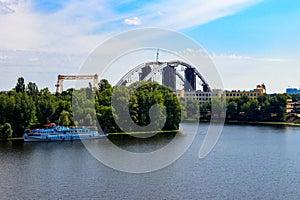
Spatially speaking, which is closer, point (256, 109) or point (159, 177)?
point (159, 177)

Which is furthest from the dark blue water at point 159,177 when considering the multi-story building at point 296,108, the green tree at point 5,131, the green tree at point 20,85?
the multi-story building at point 296,108

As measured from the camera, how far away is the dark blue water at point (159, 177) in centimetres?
1462

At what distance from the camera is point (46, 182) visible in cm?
1620

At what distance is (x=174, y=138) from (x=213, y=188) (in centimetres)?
1607

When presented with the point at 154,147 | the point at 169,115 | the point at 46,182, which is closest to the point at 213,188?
the point at 46,182

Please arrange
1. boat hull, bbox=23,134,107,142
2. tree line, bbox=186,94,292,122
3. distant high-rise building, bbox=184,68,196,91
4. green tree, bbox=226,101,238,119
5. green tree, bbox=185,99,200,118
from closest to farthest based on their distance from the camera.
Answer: boat hull, bbox=23,134,107,142, green tree, bbox=185,99,200,118, tree line, bbox=186,94,292,122, green tree, bbox=226,101,238,119, distant high-rise building, bbox=184,68,196,91

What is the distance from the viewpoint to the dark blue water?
48.0ft

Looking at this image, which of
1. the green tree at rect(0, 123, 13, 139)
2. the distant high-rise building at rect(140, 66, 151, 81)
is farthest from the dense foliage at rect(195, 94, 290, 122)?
the green tree at rect(0, 123, 13, 139)

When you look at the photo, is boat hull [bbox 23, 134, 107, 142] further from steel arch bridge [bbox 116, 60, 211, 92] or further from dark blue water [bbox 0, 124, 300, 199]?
steel arch bridge [bbox 116, 60, 211, 92]

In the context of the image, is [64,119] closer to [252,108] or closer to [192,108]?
[192,108]

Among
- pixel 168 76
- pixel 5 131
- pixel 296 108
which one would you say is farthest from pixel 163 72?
pixel 5 131

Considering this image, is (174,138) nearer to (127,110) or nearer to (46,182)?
(127,110)

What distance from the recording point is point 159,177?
17.2 metres

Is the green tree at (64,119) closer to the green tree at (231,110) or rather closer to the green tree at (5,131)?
the green tree at (5,131)
